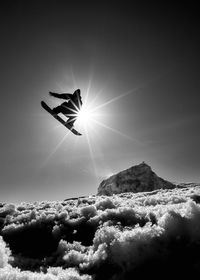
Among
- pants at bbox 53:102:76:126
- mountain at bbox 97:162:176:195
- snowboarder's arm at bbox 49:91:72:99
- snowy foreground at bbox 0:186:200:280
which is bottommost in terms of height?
snowy foreground at bbox 0:186:200:280

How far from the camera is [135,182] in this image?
374ft

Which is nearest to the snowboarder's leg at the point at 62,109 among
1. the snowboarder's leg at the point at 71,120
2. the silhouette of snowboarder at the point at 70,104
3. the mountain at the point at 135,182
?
the silhouette of snowboarder at the point at 70,104

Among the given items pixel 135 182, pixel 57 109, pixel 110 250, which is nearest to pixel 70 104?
pixel 57 109

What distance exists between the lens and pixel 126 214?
9477 millimetres

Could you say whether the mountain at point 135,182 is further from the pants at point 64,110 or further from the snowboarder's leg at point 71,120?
the pants at point 64,110

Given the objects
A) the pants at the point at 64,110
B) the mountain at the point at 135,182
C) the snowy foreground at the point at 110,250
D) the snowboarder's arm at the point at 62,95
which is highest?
the mountain at the point at 135,182

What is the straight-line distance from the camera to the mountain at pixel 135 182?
111625 millimetres

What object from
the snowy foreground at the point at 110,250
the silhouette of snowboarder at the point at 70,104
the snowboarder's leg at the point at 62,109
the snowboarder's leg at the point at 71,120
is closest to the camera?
the snowy foreground at the point at 110,250

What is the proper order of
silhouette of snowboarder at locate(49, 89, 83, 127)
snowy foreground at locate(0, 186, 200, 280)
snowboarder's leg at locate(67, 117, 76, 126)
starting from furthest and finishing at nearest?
snowboarder's leg at locate(67, 117, 76, 126) → silhouette of snowboarder at locate(49, 89, 83, 127) → snowy foreground at locate(0, 186, 200, 280)

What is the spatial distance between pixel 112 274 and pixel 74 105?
10177 millimetres

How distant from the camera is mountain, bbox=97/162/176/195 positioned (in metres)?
112

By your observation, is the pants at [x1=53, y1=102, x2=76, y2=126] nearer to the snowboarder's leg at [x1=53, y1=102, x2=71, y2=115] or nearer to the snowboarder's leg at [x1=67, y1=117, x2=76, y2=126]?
the snowboarder's leg at [x1=53, y1=102, x2=71, y2=115]

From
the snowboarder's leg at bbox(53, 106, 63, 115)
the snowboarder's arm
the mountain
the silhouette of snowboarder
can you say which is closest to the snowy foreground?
the silhouette of snowboarder

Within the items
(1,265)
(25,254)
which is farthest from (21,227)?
(1,265)
